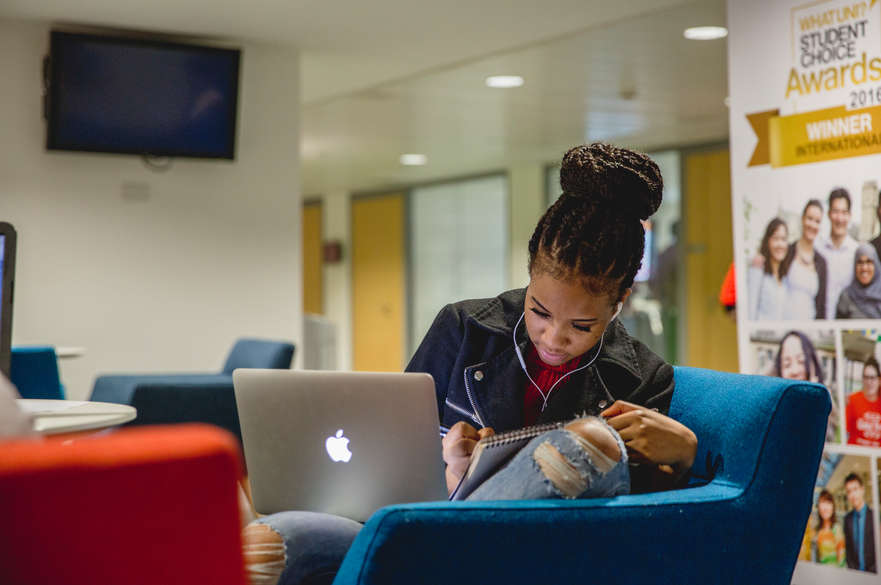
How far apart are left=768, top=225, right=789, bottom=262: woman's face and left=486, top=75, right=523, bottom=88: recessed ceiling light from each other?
2.99 meters

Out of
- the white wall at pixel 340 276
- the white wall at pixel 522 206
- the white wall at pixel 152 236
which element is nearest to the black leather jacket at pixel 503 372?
the white wall at pixel 152 236

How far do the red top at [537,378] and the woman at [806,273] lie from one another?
Result: 66.0 inches

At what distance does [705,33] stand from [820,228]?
6.93 ft

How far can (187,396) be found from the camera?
392 centimetres

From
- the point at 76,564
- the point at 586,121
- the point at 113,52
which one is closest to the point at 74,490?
the point at 76,564

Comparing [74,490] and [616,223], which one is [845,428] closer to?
[616,223]

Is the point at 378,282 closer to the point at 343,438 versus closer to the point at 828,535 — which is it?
the point at 828,535

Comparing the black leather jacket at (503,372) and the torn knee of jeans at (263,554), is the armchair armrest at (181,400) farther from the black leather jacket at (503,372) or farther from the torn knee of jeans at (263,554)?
the torn knee of jeans at (263,554)

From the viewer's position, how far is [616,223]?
173 centimetres

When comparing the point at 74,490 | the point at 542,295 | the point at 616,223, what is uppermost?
the point at 616,223

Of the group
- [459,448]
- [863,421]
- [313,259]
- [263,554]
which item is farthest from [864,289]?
[313,259]

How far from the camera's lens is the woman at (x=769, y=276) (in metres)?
3.37

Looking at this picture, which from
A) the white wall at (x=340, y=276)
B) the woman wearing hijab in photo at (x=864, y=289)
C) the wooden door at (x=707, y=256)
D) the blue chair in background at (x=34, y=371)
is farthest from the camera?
the white wall at (x=340, y=276)

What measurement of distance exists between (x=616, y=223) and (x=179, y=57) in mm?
3780
